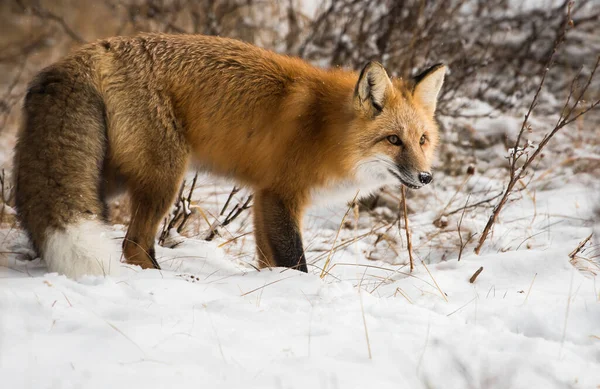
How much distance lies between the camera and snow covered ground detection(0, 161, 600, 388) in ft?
5.61

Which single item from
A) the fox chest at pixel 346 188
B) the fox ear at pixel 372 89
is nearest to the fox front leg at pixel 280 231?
the fox chest at pixel 346 188

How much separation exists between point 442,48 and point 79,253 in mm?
5606

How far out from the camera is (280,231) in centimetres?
333

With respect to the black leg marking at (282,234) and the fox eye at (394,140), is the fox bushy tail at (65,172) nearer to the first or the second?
the black leg marking at (282,234)

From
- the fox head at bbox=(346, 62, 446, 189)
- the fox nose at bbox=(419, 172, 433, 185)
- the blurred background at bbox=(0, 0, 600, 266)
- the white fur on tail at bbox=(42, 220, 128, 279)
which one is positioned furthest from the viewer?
the blurred background at bbox=(0, 0, 600, 266)

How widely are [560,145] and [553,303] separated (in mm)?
5076

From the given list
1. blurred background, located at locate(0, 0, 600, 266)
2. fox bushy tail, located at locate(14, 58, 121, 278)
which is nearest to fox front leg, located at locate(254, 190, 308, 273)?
fox bushy tail, located at locate(14, 58, 121, 278)

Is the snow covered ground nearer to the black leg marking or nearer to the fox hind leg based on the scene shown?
the black leg marking

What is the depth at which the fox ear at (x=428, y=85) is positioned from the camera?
352 cm

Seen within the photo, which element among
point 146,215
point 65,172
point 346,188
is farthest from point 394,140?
point 65,172

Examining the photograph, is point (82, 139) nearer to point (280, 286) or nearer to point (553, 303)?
point (280, 286)

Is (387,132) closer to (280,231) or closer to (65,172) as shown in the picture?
(280,231)

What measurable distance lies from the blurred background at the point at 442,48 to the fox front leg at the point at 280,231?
5.86ft

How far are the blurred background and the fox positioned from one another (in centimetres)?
175
